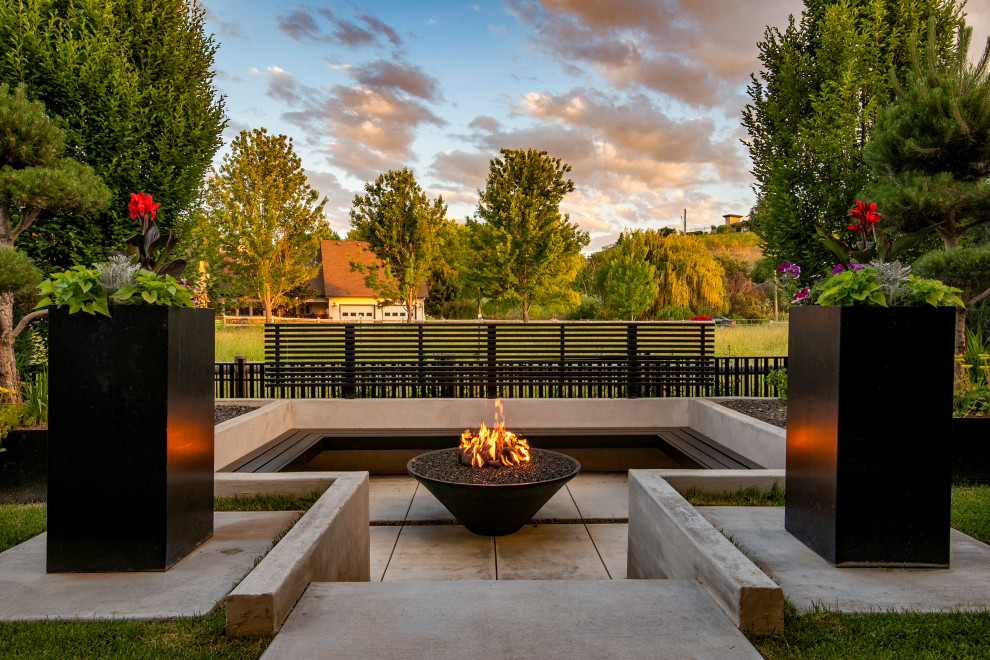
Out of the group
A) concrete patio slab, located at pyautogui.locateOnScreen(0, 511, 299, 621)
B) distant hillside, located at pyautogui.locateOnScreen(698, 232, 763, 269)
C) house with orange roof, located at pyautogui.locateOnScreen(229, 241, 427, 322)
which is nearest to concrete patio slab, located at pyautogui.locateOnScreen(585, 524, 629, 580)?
concrete patio slab, located at pyautogui.locateOnScreen(0, 511, 299, 621)

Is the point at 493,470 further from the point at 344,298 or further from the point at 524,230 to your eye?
the point at 344,298

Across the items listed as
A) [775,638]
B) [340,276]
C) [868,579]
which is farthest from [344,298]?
[775,638]

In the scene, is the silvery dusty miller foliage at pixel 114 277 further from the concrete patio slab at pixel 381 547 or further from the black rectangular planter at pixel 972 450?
the black rectangular planter at pixel 972 450

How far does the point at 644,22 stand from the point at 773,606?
32.2 feet

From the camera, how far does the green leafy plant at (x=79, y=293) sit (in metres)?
2.72

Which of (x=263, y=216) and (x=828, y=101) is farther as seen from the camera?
(x=263, y=216)

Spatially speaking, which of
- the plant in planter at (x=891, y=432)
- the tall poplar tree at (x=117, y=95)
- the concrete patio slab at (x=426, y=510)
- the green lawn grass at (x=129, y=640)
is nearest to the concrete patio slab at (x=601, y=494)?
the concrete patio slab at (x=426, y=510)

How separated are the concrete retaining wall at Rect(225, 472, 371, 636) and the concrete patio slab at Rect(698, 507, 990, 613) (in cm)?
217

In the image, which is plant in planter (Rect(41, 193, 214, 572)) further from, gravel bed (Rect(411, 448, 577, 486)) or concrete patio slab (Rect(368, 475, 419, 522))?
concrete patio slab (Rect(368, 475, 419, 522))

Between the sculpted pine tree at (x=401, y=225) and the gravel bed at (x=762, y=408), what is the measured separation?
53.8 feet

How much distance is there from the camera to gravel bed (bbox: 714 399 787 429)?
652 centimetres

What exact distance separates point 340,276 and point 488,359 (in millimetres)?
28442

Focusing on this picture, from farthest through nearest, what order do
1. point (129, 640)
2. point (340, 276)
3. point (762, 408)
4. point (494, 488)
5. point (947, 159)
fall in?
point (340, 276) → point (762, 408) → point (947, 159) → point (494, 488) → point (129, 640)

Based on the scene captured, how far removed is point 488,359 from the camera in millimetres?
8914
